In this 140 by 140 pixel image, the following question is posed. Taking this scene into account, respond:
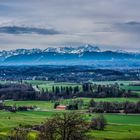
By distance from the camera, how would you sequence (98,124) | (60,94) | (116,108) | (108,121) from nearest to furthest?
1. (98,124)
2. (108,121)
3. (116,108)
4. (60,94)

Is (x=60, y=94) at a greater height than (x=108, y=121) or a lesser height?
greater

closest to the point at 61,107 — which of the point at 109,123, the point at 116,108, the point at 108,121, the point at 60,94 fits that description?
the point at 116,108

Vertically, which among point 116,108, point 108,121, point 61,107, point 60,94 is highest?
point 60,94

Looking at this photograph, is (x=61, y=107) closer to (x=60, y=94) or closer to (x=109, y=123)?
(x=109, y=123)

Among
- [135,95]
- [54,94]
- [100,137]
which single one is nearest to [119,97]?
[135,95]

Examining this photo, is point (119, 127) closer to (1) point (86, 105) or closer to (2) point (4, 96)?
(1) point (86, 105)

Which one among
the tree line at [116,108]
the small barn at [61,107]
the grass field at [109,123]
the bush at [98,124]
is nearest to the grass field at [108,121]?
the grass field at [109,123]

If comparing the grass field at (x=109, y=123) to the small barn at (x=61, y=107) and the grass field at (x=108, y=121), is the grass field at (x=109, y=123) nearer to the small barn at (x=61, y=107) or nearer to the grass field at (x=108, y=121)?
the grass field at (x=108, y=121)

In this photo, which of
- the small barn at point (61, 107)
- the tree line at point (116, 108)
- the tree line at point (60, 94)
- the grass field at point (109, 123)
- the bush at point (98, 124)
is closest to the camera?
the grass field at point (109, 123)

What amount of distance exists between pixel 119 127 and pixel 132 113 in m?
32.3

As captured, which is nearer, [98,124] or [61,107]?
[98,124]

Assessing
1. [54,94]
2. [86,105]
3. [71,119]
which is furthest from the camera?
[54,94]

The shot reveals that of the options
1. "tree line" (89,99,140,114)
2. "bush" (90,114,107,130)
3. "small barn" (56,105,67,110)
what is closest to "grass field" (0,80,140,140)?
"bush" (90,114,107,130)

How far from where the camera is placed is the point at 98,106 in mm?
135500
